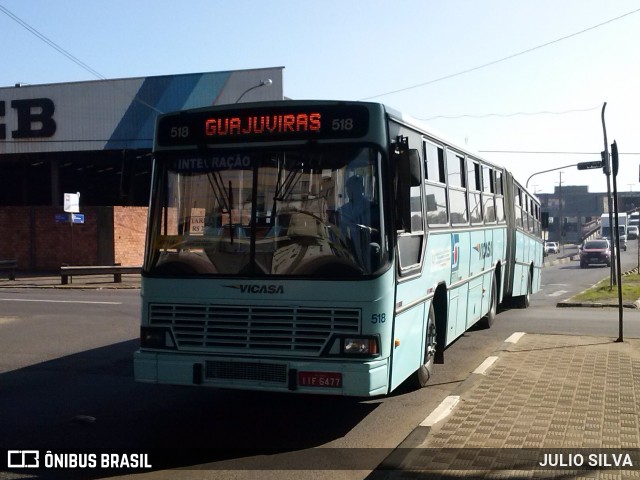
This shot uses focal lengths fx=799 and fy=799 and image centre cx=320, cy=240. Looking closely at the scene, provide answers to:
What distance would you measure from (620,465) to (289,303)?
292cm

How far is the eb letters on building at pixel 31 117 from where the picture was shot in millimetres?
38938

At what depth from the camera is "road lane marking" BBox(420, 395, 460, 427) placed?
7129 millimetres

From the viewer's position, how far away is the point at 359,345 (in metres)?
6.84

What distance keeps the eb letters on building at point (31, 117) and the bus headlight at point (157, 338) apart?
34.0 m

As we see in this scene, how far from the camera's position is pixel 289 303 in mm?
6961

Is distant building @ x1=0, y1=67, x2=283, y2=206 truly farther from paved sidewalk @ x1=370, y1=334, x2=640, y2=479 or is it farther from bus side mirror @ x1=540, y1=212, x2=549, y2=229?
paved sidewalk @ x1=370, y1=334, x2=640, y2=479

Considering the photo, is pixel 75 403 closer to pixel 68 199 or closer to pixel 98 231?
pixel 68 199

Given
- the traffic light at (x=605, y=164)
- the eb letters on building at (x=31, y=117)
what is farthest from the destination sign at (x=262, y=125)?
the eb letters on building at (x=31, y=117)

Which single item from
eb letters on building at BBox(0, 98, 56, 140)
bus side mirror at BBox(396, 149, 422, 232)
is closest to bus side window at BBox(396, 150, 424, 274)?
bus side mirror at BBox(396, 149, 422, 232)

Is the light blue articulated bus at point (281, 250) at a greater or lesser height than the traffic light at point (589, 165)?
lesser

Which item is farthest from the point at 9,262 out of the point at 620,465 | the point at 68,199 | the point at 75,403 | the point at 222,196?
the point at 620,465

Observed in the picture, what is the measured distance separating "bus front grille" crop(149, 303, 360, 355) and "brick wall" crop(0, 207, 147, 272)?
26583 millimetres

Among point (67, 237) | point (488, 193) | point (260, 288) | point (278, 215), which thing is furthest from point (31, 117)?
point (260, 288)

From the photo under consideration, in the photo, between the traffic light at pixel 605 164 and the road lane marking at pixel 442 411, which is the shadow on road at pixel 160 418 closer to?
the road lane marking at pixel 442 411
